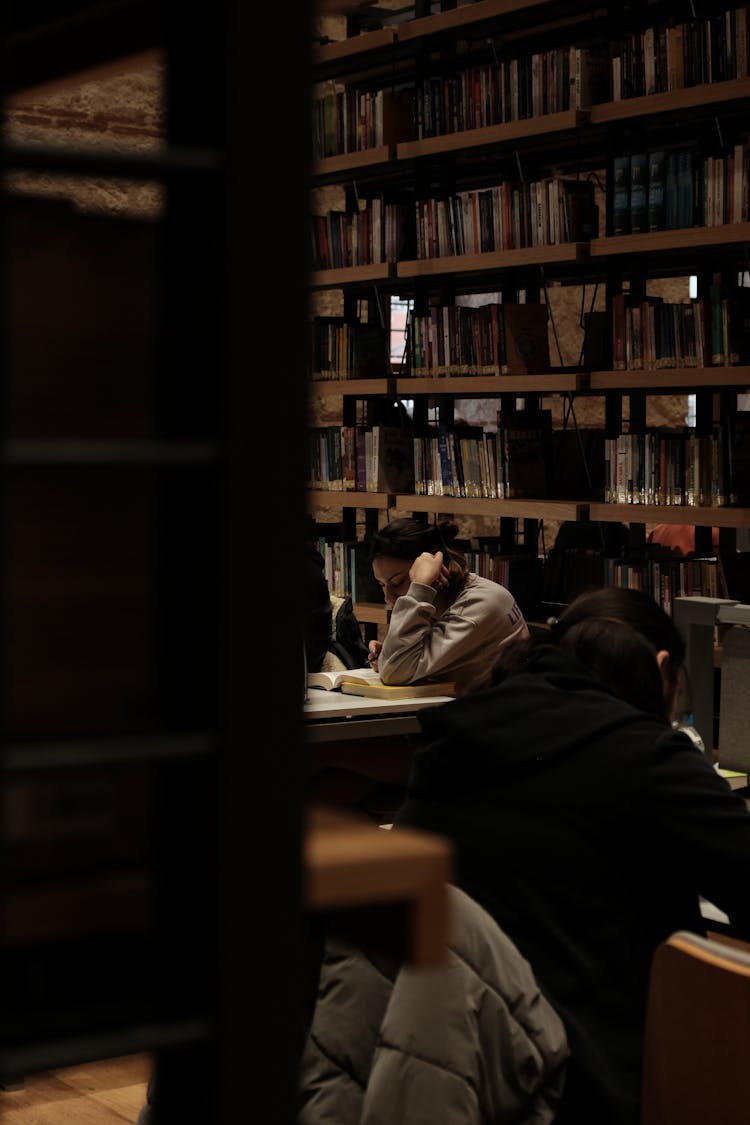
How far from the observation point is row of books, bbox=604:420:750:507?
5.11m

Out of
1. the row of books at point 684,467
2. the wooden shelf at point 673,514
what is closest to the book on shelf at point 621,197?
the row of books at point 684,467

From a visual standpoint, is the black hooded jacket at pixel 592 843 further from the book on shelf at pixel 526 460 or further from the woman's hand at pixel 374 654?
the book on shelf at pixel 526 460

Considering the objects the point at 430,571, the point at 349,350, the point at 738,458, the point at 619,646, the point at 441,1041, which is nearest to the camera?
the point at 441,1041

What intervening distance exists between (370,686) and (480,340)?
192 cm

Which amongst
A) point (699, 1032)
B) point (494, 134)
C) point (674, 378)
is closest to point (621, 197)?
point (494, 134)

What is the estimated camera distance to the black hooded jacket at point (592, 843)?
2.10 meters

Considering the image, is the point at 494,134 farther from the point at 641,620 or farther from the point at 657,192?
the point at 641,620

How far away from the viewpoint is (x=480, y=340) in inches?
237

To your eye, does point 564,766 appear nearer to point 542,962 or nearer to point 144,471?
point 542,962

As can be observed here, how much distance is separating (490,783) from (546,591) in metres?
3.73

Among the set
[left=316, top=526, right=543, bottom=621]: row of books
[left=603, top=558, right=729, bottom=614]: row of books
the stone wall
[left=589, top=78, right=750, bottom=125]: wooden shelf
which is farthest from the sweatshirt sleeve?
[left=589, top=78, right=750, bottom=125]: wooden shelf

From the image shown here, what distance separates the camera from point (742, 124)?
5262 millimetres

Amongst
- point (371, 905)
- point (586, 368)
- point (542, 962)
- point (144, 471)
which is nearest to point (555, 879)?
point (542, 962)

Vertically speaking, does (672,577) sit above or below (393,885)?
below
